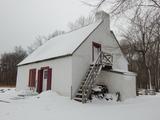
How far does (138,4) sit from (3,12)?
27957 mm

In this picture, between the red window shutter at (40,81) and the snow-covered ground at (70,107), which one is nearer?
the snow-covered ground at (70,107)

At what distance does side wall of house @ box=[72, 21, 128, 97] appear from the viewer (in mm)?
12516

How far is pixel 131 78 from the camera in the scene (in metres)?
14.6

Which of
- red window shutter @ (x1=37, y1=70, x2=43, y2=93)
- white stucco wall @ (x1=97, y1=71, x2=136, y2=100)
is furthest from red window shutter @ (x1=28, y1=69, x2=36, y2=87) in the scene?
white stucco wall @ (x1=97, y1=71, x2=136, y2=100)

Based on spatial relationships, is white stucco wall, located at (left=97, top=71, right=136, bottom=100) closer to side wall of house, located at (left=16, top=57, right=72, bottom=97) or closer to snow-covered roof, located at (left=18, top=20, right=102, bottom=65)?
side wall of house, located at (left=16, top=57, right=72, bottom=97)

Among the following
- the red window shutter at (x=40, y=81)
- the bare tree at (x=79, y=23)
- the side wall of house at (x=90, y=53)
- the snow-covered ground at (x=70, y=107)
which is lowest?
the snow-covered ground at (x=70, y=107)

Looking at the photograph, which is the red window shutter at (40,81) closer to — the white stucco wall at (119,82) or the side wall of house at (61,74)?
the side wall of house at (61,74)

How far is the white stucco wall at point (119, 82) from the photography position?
1317cm

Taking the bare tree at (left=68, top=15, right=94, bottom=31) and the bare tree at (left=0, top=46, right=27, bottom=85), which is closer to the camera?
the bare tree at (left=68, top=15, right=94, bottom=31)

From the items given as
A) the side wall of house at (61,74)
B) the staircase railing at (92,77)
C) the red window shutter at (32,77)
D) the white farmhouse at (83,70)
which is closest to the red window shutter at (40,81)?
the white farmhouse at (83,70)

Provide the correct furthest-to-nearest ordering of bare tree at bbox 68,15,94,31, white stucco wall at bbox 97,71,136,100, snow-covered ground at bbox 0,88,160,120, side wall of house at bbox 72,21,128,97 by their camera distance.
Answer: bare tree at bbox 68,15,94,31
white stucco wall at bbox 97,71,136,100
side wall of house at bbox 72,21,128,97
snow-covered ground at bbox 0,88,160,120

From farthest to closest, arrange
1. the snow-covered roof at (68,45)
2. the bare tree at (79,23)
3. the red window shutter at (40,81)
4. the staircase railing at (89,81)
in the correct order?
the bare tree at (79,23) < the red window shutter at (40,81) < the snow-covered roof at (68,45) < the staircase railing at (89,81)

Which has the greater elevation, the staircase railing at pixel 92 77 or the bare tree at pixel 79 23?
the bare tree at pixel 79 23

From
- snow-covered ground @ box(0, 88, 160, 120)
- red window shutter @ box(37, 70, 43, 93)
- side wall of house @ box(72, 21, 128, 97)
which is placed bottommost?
snow-covered ground @ box(0, 88, 160, 120)
